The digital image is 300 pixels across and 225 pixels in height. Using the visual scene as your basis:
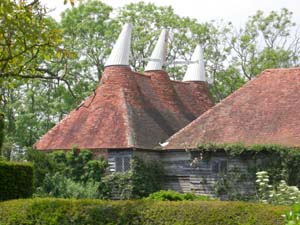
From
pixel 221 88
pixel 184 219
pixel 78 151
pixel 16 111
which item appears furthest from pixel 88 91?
pixel 184 219

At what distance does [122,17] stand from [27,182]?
1316 inches

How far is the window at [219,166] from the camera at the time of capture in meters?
27.0

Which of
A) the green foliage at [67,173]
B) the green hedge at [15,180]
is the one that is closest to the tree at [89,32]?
the green foliage at [67,173]

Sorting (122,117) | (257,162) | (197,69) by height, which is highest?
(197,69)

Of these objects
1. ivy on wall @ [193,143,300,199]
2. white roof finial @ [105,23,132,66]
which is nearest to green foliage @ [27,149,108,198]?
ivy on wall @ [193,143,300,199]

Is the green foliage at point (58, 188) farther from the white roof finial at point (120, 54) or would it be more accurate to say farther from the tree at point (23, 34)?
the tree at point (23, 34)

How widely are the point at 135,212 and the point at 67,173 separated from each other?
688 inches

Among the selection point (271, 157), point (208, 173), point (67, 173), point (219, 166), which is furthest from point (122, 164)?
point (271, 157)

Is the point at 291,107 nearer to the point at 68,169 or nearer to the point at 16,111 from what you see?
the point at 68,169

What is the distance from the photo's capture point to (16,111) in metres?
45.8

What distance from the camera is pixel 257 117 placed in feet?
90.6

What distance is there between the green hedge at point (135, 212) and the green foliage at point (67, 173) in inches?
412

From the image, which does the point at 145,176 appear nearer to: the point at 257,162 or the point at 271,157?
the point at 257,162

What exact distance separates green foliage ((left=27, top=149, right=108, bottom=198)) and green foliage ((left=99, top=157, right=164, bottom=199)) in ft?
1.88
